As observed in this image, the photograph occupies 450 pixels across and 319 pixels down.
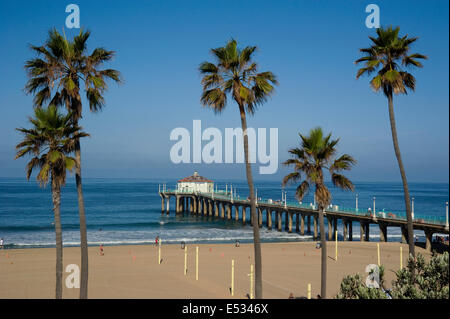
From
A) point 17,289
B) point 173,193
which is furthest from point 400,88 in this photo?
point 173,193

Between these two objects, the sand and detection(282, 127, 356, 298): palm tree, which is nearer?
detection(282, 127, 356, 298): palm tree

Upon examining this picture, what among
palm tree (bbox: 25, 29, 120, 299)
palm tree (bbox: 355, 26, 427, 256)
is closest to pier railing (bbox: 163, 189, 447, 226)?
palm tree (bbox: 355, 26, 427, 256)

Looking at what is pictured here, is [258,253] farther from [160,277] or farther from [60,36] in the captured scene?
[160,277]

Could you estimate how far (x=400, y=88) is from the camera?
16750 mm

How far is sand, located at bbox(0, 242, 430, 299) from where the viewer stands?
71.4 ft

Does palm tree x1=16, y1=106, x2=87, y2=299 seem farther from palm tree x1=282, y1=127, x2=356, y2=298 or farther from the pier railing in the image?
the pier railing

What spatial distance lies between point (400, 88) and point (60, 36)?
12.1 metres

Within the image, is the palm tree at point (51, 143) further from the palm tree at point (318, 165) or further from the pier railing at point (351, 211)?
the pier railing at point (351, 211)

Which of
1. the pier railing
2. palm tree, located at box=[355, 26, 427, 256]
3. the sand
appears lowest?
the sand

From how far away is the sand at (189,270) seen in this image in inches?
856

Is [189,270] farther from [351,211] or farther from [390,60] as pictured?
[351,211]

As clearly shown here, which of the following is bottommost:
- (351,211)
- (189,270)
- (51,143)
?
(189,270)

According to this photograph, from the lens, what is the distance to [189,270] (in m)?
28.2

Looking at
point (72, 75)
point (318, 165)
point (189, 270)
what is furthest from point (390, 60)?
point (189, 270)
